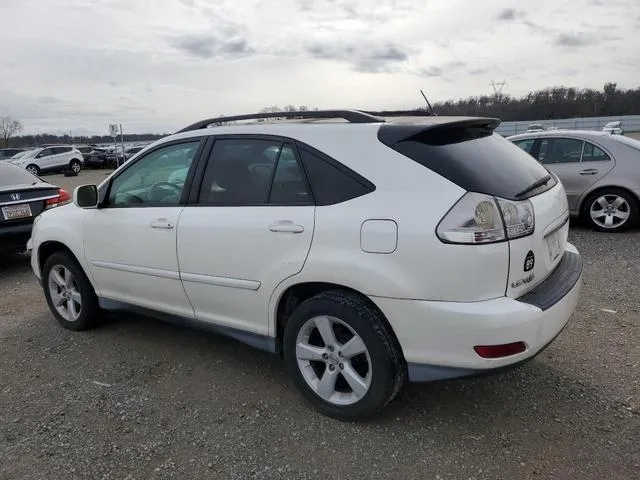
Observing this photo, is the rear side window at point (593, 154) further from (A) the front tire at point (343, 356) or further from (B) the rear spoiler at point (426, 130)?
(A) the front tire at point (343, 356)

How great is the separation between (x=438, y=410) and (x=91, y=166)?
36580 millimetres

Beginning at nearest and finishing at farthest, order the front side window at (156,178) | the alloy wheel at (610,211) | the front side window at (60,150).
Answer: the front side window at (156,178) → the alloy wheel at (610,211) → the front side window at (60,150)

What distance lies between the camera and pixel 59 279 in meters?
4.53

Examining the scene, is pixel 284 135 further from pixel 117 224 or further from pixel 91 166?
pixel 91 166

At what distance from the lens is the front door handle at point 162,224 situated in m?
3.45

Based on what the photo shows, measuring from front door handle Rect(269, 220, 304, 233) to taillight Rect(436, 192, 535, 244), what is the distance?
772 mm

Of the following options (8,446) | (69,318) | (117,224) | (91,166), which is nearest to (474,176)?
(117,224)

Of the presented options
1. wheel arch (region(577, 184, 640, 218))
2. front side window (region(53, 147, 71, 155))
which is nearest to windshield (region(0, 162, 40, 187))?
wheel arch (region(577, 184, 640, 218))

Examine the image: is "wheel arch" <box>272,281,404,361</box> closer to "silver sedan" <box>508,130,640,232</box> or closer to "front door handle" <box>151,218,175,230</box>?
"front door handle" <box>151,218,175,230</box>

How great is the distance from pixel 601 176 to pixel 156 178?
6.34 metres

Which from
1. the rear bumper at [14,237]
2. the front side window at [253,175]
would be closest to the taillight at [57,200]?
the rear bumper at [14,237]

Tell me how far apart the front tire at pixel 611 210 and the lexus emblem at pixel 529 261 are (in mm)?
5707

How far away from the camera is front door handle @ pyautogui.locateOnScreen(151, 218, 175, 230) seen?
3.45 m

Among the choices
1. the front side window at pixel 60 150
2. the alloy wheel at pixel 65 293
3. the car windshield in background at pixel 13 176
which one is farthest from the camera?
the front side window at pixel 60 150
